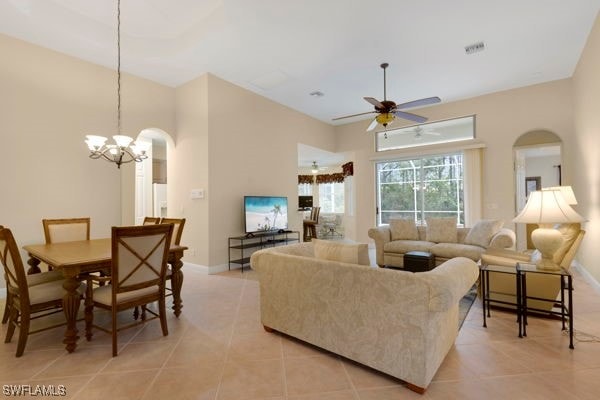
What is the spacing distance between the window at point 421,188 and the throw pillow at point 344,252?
467cm

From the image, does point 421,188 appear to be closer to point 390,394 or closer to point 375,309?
point 375,309

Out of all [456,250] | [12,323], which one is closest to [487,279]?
[456,250]

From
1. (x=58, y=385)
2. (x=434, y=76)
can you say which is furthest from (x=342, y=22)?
(x=58, y=385)

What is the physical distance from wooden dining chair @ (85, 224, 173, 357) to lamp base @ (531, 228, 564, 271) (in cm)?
333

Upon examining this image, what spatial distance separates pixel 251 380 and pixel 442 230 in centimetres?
399

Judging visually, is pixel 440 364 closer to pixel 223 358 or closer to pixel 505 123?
pixel 223 358

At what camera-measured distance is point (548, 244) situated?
2518mm

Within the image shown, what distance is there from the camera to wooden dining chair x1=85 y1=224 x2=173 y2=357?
87.0 inches

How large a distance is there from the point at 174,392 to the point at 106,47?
14.1ft

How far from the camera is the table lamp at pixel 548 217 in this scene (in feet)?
8.06

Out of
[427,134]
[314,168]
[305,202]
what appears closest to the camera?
[427,134]

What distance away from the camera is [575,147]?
15.2 feet

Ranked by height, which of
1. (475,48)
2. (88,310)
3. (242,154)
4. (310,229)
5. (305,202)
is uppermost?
(475,48)

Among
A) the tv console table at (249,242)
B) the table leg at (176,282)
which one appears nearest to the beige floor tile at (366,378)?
the table leg at (176,282)
